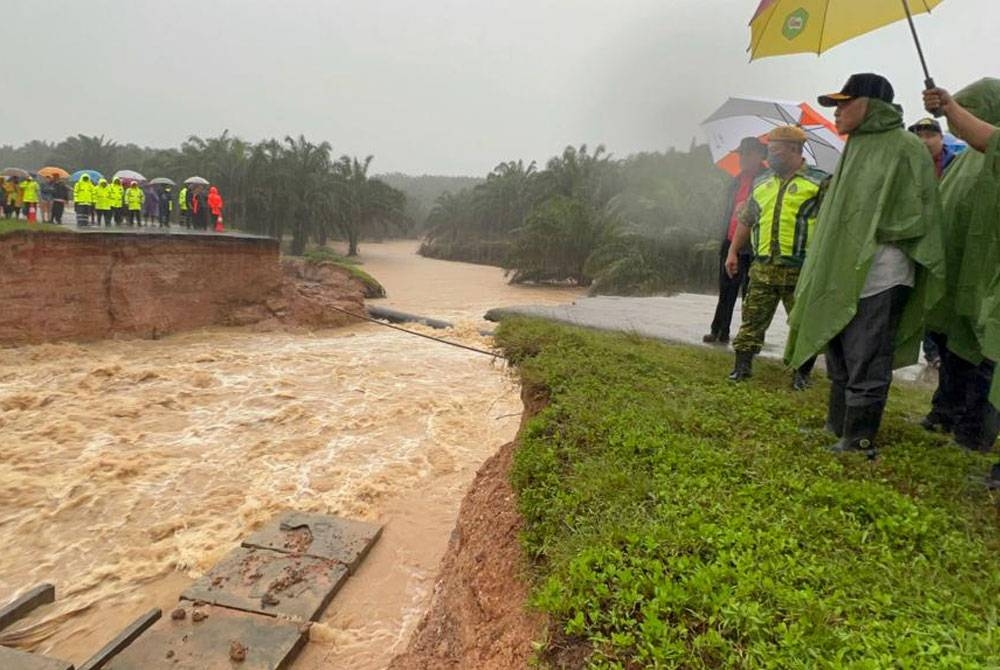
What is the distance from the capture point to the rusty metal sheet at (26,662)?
379 centimetres

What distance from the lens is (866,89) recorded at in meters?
3.07

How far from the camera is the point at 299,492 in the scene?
289 inches

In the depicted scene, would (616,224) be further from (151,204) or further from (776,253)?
(776,253)

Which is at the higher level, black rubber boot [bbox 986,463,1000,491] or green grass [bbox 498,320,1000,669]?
black rubber boot [bbox 986,463,1000,491]

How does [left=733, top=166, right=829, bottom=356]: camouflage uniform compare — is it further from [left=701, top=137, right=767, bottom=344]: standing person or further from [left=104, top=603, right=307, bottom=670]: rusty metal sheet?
[left=104, top=603, right=307, bottom=670]: rusty metal sheet

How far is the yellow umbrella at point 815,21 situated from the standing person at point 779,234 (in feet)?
1.98

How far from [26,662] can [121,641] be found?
20.6 inches

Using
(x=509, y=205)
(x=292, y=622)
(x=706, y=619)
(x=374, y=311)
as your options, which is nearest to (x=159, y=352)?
(x=374, y=311)

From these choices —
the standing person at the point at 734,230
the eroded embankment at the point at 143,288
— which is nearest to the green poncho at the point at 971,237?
the standing person at the point at 734,230

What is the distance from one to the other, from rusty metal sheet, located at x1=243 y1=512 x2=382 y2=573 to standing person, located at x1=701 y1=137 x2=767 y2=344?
157 inches

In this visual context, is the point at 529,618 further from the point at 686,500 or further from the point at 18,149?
the point at 18,149

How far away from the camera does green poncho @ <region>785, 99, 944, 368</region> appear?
2.95m

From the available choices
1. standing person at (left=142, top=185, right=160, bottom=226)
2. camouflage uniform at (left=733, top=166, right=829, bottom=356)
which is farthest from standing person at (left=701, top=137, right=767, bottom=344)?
standing person at (left=142, top=185, right=160, bottom=226)

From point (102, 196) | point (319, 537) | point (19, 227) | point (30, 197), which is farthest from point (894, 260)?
point (102, 196)
